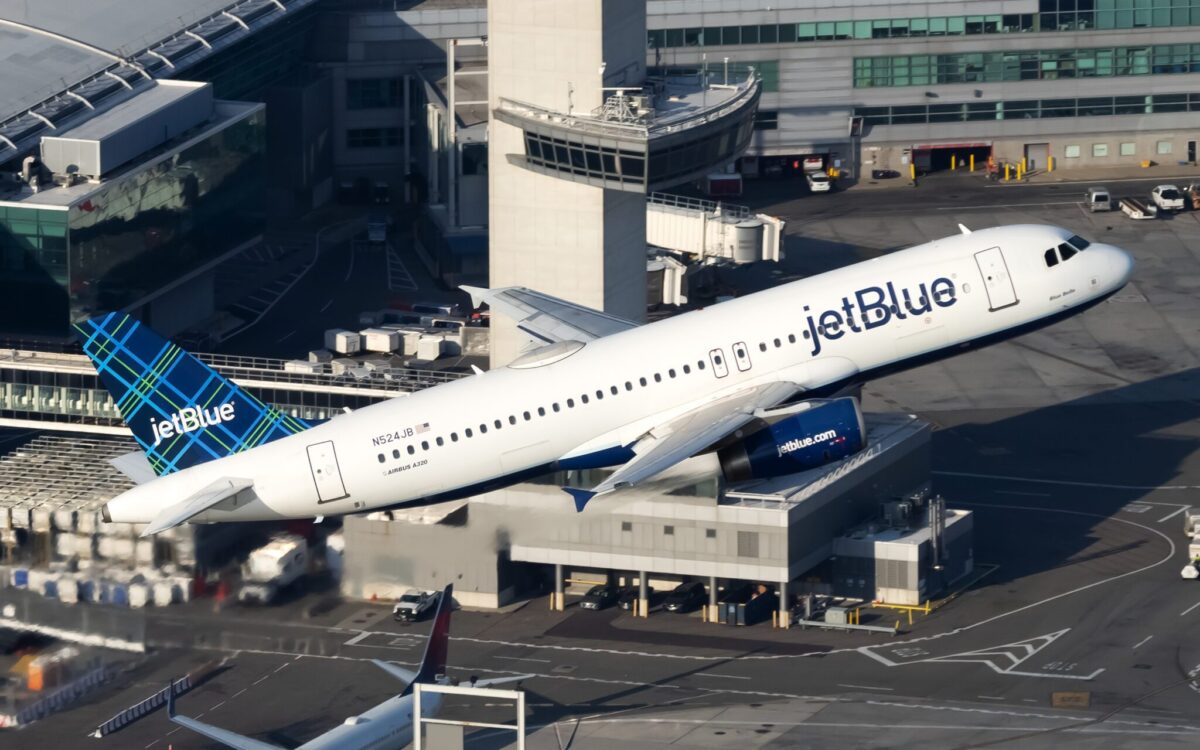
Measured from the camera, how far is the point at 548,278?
149875mm

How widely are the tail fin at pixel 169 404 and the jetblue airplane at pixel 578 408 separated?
8 centimetres

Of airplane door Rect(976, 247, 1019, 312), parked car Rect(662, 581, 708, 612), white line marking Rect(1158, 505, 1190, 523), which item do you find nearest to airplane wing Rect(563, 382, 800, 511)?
airplane door Rect(976, 247, 1019, 312)

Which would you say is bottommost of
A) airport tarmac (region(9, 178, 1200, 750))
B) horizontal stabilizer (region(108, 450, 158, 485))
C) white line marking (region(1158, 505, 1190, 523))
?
airport tarmac (region(9, 178, 1200, 750))

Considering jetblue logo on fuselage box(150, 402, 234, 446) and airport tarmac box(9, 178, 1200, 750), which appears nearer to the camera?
jetblue logo on fuselage box(150, 402, 234, 446)

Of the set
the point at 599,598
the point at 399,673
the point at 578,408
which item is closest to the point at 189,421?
the point at 399,673

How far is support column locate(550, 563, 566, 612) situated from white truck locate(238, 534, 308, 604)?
15.9 metres

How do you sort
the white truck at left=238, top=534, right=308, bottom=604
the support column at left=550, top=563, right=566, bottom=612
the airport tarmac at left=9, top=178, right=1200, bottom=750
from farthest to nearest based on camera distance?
the support column at left=550, top=563, right=566, bottom=612 → the white truck at left=238, top=534, right=308, bottom=604 → the airport tarmac at left=9, top=178, right=1200, bottom=750

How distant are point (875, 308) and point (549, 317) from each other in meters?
21.5

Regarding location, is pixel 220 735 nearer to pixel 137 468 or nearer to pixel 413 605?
pixel 137 468

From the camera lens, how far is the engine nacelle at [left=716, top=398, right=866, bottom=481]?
109625mm

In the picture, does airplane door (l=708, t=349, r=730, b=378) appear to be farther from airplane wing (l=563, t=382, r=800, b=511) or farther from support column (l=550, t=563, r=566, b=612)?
support column (l=550, t=563, r=566, b=612)

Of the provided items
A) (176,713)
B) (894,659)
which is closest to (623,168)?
(894,659)

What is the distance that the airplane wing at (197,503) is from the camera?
10688cm

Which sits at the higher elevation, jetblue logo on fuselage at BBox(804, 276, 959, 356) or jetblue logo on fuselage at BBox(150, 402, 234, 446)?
jetblue logo on fuselage at BBox(804, 276, 959, 356)
